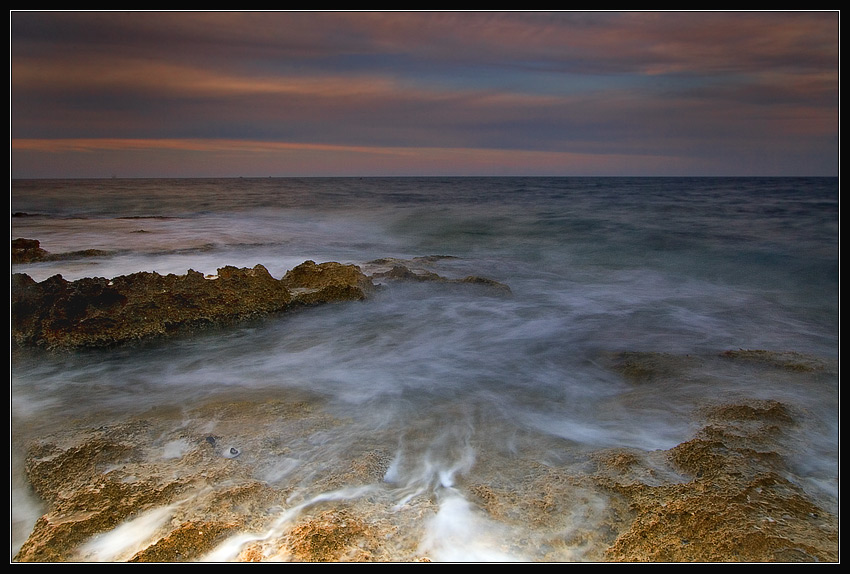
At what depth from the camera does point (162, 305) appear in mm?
4508

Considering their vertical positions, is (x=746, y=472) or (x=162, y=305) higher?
(x=162, y=305)

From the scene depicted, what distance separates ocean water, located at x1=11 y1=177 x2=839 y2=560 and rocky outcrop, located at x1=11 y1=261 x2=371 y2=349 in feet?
0.61

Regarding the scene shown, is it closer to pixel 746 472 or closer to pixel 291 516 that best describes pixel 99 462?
pixel 291 516

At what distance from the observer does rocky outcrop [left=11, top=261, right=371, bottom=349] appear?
413 centimetres

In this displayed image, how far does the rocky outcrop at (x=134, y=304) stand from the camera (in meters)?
4.13

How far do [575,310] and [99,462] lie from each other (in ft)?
14.7

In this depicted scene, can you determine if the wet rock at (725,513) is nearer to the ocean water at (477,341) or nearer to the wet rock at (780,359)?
the ocean water at (477,341)

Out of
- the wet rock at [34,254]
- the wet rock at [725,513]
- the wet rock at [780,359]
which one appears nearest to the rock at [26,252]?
the wet rock at [34,254]

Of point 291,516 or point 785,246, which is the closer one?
point 291,516

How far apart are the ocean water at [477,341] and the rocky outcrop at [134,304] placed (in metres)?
0.19

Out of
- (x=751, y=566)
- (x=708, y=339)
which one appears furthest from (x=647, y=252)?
(x=751, y=566)

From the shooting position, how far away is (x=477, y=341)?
4742mm

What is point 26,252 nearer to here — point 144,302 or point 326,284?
point 144,302

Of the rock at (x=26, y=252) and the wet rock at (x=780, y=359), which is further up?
the rock at (x=26, y=252)
